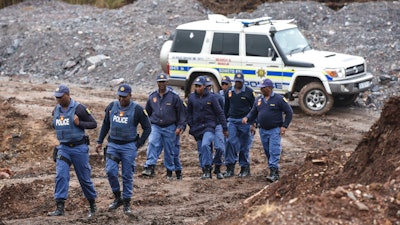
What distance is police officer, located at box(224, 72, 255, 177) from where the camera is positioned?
1341 cm

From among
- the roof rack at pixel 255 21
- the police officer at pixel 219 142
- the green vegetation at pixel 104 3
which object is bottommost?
the police officer at pixel 219 142

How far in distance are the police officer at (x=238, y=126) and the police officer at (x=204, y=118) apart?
368mm

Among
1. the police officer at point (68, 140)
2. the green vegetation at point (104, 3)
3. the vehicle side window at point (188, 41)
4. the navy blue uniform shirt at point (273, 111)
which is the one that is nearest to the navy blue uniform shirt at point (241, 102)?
the navy blue uniform shirt at point (273, 111)

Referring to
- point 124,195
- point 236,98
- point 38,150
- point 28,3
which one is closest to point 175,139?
point 236,98

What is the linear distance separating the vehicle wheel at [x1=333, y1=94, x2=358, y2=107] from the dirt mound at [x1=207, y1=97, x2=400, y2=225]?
9.83 metres

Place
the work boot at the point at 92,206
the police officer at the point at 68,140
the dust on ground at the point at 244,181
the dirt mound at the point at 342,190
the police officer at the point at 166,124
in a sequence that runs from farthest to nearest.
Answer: the police officer at the point at 166,124 < the work boot at the point at 92,206 < the police officer at the point at 68,140 < the dust on ground at the point at 244,181 < the dirt mound at the point at 342,190

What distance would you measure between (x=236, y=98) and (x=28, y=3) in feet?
73.6

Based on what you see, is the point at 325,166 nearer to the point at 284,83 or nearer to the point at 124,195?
the point at 124,195

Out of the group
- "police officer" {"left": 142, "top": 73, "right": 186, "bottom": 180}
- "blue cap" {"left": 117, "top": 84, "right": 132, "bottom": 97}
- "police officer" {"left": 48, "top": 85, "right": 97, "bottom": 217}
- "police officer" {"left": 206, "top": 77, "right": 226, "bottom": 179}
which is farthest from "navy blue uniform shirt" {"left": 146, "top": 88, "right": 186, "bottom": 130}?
"police officer" {"left": 48, "top": 85, "right": 97, "bottom": 217}

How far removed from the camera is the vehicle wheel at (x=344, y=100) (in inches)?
763

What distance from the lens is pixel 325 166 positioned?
9.14 meters

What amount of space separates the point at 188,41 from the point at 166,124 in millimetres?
6562

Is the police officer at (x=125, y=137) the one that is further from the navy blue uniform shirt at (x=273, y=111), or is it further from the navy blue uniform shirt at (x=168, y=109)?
the navy blue uniform shirt at (x=273, y=111)

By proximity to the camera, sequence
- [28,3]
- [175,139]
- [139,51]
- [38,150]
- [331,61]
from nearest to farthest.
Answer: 1. [175,139]
2. [38,150]
3. [331,61]
4. [139,51]
5. [28,3]
